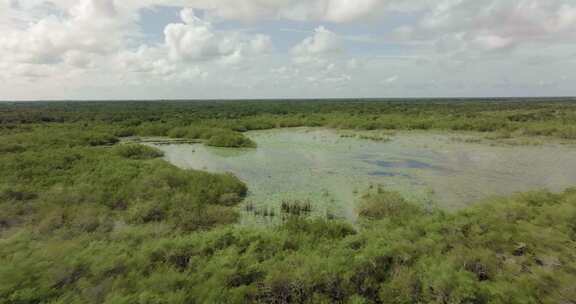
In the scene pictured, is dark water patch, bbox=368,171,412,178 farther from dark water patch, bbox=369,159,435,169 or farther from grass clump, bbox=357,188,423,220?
grass clump, bbox=357,188,423,220

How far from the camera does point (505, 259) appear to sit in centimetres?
574

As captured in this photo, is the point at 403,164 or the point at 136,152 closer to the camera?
the point at 403,164

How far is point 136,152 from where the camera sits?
16781 millimetres

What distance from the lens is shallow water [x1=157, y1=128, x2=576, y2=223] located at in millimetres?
10312

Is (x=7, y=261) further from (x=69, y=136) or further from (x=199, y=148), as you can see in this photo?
(x=69, y=136)

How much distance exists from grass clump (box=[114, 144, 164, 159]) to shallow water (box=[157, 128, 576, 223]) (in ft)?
3.36

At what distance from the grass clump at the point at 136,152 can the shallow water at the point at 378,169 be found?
1.02 metres

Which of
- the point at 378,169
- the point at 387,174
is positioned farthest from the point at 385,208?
the point at 378,169

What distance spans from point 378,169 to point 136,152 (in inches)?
529

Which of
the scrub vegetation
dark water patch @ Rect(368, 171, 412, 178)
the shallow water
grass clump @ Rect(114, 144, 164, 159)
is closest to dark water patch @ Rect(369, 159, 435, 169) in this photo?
the shallow water

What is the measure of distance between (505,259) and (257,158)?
12976 mm

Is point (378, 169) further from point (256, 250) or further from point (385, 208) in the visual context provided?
point (256, 250)

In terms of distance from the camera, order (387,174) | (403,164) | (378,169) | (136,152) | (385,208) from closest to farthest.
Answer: (385,208) < (387,174) < (378,169) < (403,164) < (136,152)

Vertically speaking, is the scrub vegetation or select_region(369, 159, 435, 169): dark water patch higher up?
the scrub vegetation
